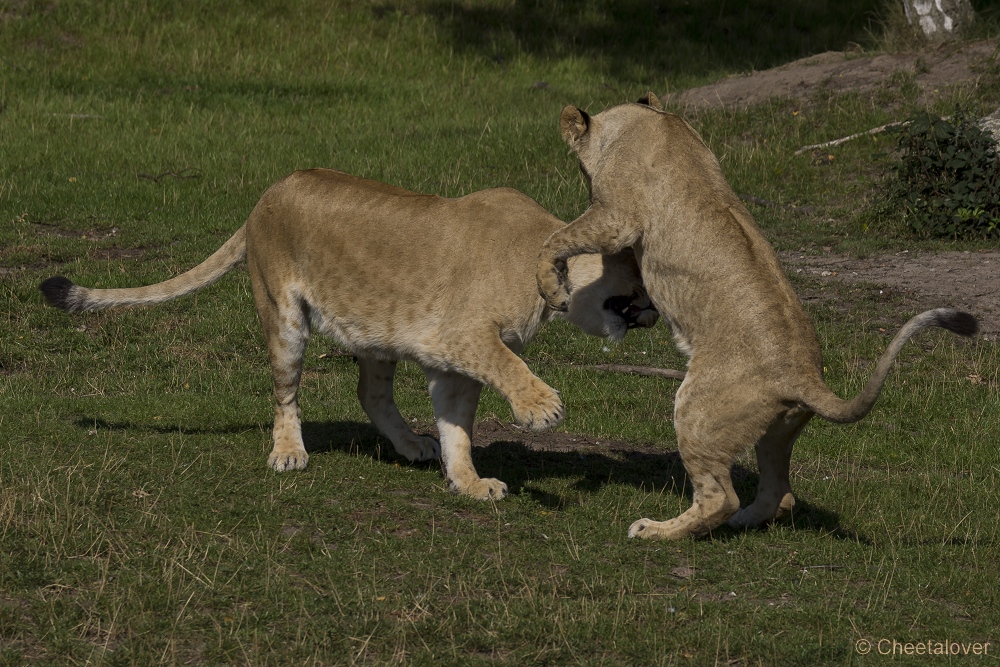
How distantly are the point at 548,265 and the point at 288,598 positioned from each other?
206cm

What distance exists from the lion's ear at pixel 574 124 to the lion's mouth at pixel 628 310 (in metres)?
0.92

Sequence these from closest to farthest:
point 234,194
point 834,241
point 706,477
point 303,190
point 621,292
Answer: point 706,477 < point 621,292 < point 303,190 < point 834,241 < point 234,194

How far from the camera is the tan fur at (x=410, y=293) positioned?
6457 mm

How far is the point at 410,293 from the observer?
6820 millimetres

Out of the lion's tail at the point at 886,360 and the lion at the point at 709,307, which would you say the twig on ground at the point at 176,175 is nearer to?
the lion at the point at 709,307

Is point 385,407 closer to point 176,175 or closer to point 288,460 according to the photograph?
point 288,460

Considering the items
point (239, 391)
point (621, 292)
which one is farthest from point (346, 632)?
point (239, 391)

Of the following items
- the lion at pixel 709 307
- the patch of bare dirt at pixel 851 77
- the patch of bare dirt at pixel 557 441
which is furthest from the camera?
the patch of bare dirt at pixel 851 77

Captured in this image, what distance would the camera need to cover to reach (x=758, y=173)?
46.5 ft

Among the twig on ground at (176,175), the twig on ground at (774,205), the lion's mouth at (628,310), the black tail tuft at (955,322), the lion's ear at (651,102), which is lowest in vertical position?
the twig on ground at (176,175)

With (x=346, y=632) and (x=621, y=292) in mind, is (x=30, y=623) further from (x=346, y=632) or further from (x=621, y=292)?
(x=621, y=292)

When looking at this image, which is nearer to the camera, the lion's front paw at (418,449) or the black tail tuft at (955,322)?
the black tail tuft at (955,322)

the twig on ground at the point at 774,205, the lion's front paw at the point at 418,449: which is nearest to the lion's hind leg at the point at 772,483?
the lion's front paw at the point at 418,449

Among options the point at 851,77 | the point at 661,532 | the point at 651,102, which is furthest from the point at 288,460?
the point at 851,77
